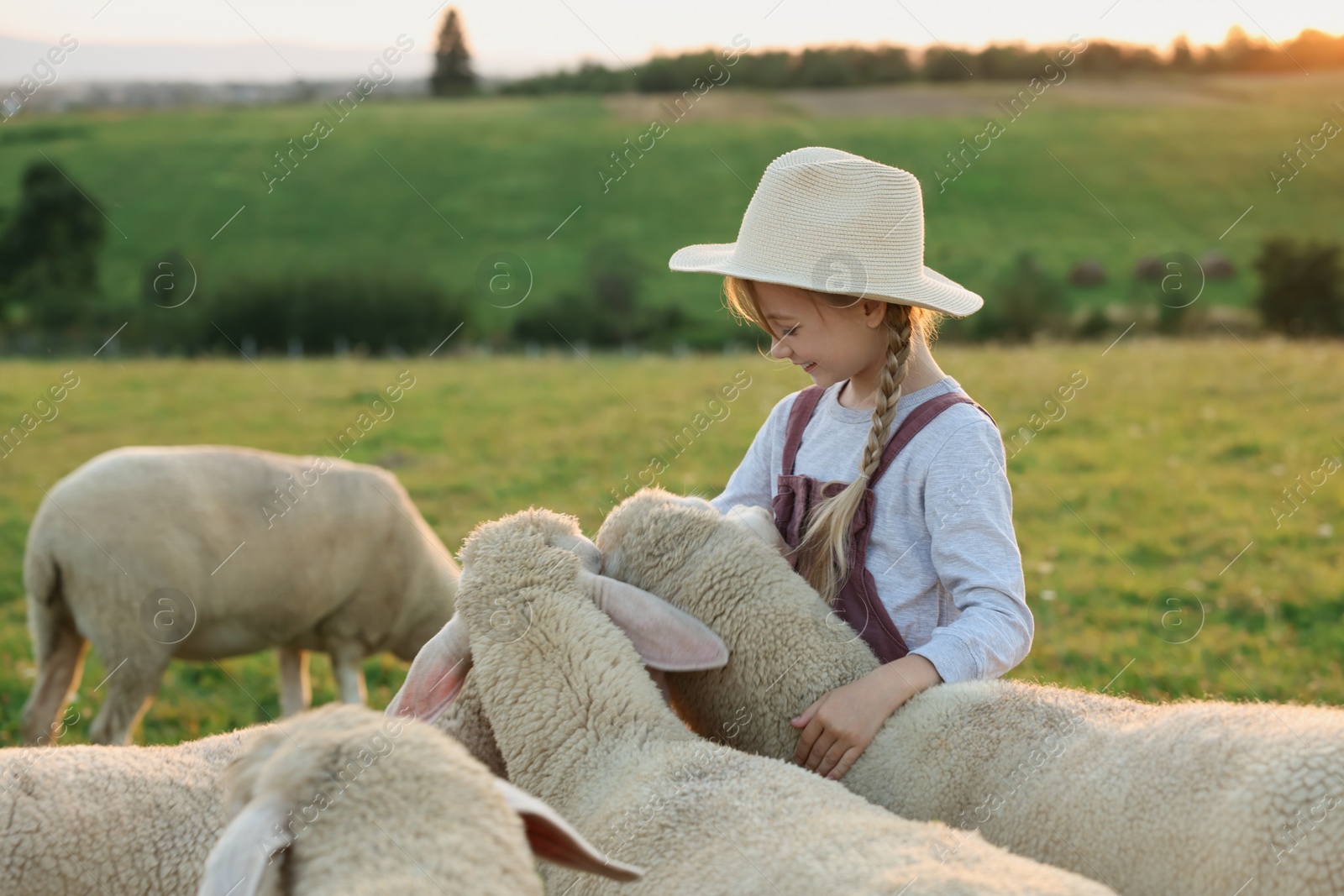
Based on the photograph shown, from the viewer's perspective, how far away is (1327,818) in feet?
5.93

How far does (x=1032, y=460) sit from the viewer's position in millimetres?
9789

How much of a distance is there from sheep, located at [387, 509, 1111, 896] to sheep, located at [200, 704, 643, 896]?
27cm

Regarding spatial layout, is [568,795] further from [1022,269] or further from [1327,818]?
[1022,269]

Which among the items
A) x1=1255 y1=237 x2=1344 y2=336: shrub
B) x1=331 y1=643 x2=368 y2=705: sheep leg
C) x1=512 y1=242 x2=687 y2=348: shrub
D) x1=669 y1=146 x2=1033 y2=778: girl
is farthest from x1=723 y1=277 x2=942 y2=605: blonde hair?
x1=512 y1=242 x2=687 y2=348: shrub

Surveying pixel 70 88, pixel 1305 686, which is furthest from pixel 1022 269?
pixel 70 88

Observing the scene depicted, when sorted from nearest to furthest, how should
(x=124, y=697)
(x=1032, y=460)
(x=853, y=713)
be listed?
(x=853, y=713) → (x=124, y=697) → (x=1032, y=460)

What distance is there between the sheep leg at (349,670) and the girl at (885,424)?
148 inches

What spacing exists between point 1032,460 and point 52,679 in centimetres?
763

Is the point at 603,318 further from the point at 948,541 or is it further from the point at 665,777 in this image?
the point at 665,777

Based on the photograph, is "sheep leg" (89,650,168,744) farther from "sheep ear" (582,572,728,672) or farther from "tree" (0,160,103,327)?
"tree" (0,160,103,327)

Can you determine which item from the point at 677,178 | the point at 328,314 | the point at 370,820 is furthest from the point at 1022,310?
the point at 370,820

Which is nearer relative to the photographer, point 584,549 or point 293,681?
point 584,549

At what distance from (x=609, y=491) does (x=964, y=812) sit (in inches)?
268

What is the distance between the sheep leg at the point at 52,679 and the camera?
506 cm
